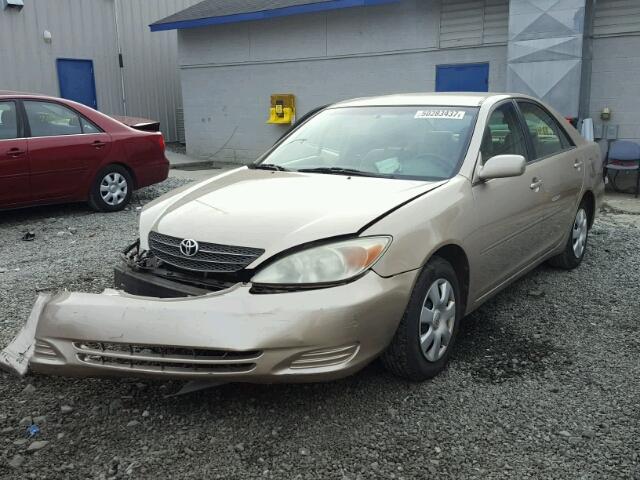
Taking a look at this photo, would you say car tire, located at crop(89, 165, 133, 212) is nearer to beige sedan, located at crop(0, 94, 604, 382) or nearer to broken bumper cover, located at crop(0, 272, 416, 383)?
beige sedan, located at crop(0, 94, 604, 382)

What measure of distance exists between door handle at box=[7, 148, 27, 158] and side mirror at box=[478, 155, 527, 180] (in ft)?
17.9

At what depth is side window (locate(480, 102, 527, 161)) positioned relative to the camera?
389 centimetres

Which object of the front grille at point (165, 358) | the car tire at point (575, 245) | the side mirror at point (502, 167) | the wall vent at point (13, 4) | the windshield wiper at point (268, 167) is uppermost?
the wall vent at point (13, 4)

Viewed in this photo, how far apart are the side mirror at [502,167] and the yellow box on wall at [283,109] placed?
980cm

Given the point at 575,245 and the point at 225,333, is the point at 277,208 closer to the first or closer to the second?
the point at 225,333

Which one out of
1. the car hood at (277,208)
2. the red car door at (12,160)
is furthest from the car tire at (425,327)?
the red car door at (12,160)

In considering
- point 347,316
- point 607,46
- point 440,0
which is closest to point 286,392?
point 347,316

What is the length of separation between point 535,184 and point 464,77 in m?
7.17

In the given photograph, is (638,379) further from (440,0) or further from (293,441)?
(440,0)

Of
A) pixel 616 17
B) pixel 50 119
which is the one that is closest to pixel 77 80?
pixel 50 119

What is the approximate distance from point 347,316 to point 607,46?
872 centimetres

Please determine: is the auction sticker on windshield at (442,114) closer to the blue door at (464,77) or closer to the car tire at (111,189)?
the car tire at (111,189)

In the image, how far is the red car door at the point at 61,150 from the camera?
7.16 metres

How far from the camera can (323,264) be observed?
280 cm
